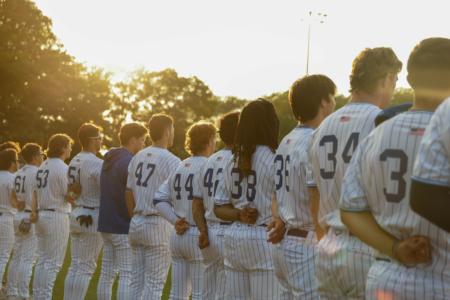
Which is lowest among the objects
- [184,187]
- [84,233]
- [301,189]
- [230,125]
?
[84,233]

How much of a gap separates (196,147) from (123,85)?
7807 cm

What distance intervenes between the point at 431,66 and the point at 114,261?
8262 mm

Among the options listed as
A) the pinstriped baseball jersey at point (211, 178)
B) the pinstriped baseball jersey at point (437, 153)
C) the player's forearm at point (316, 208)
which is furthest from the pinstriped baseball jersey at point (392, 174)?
the pinstriped baseball jersey at point (211, 178)

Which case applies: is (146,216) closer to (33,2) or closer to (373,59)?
(373,59)

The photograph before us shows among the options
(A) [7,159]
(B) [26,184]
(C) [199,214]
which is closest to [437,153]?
(C) [199,214]

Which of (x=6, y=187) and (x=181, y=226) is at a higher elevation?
(x=181, y=226)

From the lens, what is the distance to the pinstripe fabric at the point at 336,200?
18.1 ft

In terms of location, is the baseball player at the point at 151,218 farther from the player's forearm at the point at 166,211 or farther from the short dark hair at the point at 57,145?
the short dark hair at the point at 57,145

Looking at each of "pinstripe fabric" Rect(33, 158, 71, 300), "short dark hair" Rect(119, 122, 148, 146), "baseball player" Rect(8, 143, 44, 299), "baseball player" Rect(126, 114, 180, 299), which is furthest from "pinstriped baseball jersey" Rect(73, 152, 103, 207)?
"baseball player" Rect(8, 143, 44, 299)

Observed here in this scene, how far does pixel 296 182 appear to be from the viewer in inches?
283

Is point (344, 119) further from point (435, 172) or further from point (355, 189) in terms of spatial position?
point (435, 172)

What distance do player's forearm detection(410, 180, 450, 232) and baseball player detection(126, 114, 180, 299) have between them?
7125 millimetres

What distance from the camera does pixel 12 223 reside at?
16.3 meters

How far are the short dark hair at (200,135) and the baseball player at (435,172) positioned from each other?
6.05 m
